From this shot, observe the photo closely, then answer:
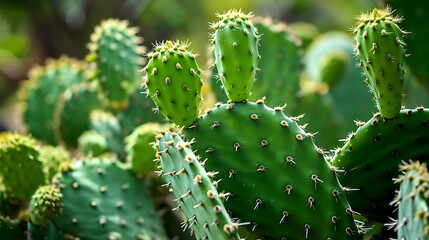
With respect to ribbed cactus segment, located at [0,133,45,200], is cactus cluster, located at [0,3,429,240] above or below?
below

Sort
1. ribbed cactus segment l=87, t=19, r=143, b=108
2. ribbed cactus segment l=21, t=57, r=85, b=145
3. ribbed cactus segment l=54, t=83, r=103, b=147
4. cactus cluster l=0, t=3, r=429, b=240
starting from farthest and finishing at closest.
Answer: ribbed cactus segment l=21, t=57, r=85, b=145 < ribbed cactus segment l=54, t=83, r=103, b=147 < ribbed cactus segment l=87, t=19, r=143, b=108 < cactus cluster l=0, t=3, r=429, b=240

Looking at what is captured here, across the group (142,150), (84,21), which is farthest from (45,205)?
(84,21)

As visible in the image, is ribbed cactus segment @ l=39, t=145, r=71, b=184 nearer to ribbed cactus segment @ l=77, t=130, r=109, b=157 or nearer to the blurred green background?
ribbed cactus segment @ l=77, t=130, r=109, b=157

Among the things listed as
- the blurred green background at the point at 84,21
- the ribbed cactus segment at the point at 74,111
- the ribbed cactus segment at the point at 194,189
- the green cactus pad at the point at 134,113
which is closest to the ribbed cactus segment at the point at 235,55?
the ribbed cactus segment at the point at 194,189

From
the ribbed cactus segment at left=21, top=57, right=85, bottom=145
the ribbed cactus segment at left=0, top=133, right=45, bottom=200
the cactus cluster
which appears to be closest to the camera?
the cactus cluster

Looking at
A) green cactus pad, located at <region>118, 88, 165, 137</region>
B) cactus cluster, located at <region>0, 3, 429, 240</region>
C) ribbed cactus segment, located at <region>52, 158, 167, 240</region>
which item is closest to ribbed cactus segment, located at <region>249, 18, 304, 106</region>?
cactus cluster, located at <region>0, 3, 429, 240</region>

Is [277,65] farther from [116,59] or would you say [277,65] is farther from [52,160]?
[52,160]
